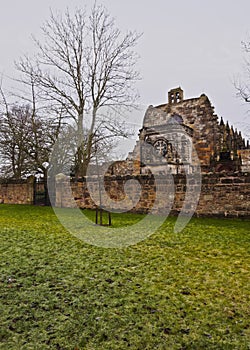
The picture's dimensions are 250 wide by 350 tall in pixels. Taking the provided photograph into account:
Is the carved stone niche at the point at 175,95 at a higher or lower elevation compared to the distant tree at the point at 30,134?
higher

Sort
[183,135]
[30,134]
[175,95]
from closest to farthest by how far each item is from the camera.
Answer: [30,134] → [183,135] → [175,95]

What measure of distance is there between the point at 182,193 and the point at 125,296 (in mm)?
5921

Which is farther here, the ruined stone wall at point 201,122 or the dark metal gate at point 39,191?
the ruined stone wall at point 201,122

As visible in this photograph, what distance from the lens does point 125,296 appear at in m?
2.54

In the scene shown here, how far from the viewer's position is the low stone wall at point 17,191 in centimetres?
1345

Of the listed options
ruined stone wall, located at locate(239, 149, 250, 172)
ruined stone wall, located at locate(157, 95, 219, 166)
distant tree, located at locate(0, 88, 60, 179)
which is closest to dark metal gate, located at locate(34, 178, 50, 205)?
distant tree, located at locate(0, 88, 60, 179)

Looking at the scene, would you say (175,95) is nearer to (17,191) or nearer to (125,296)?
(17,191)

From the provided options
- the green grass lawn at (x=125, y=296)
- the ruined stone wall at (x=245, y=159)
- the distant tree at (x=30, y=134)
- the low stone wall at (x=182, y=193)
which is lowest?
the green grass lawn at (x=125, y=296)

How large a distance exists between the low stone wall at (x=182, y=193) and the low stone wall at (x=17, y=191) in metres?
4.05

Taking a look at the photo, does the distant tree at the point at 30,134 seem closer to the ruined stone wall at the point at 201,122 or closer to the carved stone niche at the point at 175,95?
the ruined stone wall at the point at 201,122

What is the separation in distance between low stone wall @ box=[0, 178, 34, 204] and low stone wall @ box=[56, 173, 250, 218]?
4.05m

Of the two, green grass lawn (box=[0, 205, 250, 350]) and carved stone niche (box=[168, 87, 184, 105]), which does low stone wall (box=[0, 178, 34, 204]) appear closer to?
green grass lawn (box=[0, 205, 250, 350])

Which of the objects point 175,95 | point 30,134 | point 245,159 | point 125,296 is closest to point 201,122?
point 175,95

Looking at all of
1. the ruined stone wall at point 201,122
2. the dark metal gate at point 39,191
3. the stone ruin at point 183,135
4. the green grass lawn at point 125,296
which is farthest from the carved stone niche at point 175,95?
the green grass lawn at point 125,296
